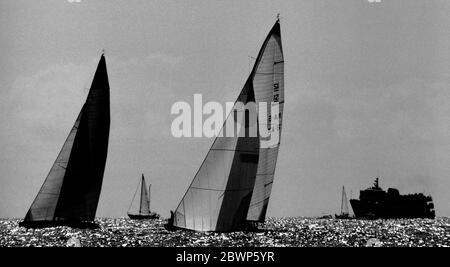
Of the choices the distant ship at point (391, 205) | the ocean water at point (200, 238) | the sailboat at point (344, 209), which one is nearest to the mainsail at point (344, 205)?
the sailboat at point (344, 209)

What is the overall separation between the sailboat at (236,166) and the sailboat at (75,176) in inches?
482

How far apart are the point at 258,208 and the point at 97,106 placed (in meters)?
14.5

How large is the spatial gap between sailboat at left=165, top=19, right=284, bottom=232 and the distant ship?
11410 centimetres

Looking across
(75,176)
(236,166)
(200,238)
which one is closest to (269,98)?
(236,166)

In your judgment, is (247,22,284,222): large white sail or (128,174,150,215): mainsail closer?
(247,22,284,222): large white sail

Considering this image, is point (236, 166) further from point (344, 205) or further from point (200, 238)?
point (344, 205)

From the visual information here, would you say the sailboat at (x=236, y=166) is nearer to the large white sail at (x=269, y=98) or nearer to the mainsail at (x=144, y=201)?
the large white sail at (x=269, y=98)

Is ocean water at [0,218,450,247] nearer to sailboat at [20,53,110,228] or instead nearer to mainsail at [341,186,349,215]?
sailboat at [20,53,110,228]

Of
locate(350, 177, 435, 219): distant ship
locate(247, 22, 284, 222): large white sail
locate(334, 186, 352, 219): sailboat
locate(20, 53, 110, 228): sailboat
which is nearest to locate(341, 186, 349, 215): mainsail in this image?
locate(334, 186, 352, 219): sailboat

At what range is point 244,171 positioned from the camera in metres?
41.2

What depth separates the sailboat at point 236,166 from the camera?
40.6 meters

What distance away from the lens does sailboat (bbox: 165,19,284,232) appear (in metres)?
40.6

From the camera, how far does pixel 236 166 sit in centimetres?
4119

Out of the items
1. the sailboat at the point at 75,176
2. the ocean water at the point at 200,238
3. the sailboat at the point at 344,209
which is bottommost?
the sailboat at the point at 344,209
